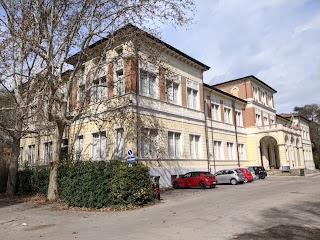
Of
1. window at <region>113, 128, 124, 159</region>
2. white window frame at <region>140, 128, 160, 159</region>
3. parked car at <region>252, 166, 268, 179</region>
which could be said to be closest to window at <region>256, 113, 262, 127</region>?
parked car at <region>252, 166, 268, 179</region>

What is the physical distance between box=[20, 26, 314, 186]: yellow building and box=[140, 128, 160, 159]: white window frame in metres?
0.08

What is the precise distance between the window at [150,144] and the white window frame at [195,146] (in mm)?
5187

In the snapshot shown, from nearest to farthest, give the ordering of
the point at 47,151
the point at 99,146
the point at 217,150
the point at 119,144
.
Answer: the point at 119,144, the point at 99,146, the point at 47,151, the point at 217,150

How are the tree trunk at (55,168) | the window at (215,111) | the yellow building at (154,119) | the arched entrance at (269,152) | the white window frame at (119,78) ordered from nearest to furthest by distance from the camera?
the tree trunk at (55,168)
the yellow building at (154,119)
the white window frame at (119,78)
the window at (215,111)
the arched entrance at (269,152)

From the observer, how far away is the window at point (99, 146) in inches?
918

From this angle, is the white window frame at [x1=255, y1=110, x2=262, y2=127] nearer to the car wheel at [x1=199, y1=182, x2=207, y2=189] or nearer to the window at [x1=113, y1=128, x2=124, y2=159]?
the car wheel at [x1=199, y1=182, x2=207, y2=189]

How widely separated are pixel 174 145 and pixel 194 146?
11.0 feet

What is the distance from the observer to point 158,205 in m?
14.9

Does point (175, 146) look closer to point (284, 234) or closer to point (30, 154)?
point (30, 154)

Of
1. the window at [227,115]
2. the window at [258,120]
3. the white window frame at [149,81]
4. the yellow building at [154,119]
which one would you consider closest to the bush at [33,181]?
the yellow building at [154,119]

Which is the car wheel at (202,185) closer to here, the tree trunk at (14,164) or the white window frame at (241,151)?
the tree trunk at (14,164)

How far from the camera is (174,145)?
25.0m

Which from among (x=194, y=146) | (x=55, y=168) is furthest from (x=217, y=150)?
(x=55, y=168)

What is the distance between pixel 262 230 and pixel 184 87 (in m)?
19.7
